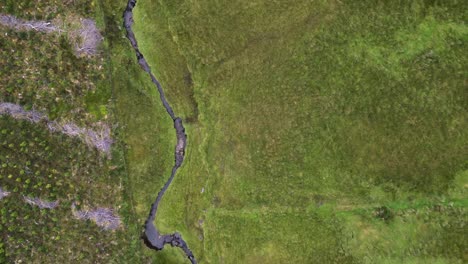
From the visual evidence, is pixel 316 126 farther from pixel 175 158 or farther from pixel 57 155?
pixel 57 155

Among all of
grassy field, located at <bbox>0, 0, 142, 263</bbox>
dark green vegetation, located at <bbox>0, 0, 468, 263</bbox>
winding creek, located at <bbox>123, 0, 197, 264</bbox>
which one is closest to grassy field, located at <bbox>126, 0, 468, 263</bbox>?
dark green vegetation, located at <bbox>0, 0, 468, 263</bbox>

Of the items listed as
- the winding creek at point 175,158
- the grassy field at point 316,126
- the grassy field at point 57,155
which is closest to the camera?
the grassy field at point 316,126

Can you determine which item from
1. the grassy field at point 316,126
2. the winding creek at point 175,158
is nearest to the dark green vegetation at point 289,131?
the grassy field at point 316,126

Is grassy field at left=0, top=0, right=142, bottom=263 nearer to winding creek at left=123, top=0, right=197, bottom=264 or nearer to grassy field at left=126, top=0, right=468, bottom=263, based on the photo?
winding creek at left=123, top=0, right=197, bottom=264

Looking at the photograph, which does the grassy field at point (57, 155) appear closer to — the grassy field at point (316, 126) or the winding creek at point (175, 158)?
the winding creek at point (175, 158)

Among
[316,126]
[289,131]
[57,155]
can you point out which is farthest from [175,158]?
[316,126]

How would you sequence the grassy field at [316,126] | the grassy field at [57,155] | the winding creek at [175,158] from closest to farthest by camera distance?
the grassy field at [316,126]
the grassy field at [57,155]
the winding creek at [175,158]
